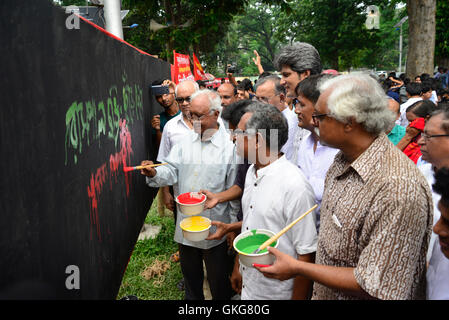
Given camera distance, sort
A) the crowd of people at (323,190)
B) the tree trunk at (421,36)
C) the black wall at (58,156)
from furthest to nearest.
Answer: the tree trunk at (421,36)
the crowd of people at (323,190)
the black wall at (58,156)

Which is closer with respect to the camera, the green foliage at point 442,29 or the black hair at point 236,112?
the black hair at point 236,112

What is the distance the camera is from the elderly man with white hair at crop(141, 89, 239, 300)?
313 cm

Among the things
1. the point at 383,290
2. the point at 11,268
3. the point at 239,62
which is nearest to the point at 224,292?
the point at 383,290

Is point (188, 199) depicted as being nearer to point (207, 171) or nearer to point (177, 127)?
point (207, 171)

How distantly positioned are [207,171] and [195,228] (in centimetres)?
69

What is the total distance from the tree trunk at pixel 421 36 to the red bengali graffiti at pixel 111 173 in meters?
11.6

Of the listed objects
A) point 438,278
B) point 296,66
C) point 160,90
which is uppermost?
point 296,66

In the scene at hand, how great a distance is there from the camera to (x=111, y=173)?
273cm

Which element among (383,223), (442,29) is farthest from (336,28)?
(383,223)

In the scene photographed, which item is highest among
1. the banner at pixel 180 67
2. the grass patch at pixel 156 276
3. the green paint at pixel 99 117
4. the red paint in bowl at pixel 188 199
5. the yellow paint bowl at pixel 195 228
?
the banner at pixel 180 67

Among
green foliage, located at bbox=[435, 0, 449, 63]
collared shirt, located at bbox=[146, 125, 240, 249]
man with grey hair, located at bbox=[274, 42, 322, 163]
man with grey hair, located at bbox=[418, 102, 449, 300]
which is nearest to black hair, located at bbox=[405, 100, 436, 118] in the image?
man with grey hair, located at bbox=[274, 42, 322, 163]

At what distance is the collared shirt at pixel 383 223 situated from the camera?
4.52 ft

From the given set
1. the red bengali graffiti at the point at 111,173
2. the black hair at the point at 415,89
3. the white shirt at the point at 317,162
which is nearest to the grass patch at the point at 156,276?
the red bengali graffiti at the point at 111,173

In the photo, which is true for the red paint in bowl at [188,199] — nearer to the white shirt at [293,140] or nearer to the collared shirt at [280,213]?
the collared shirt at [280,213]
